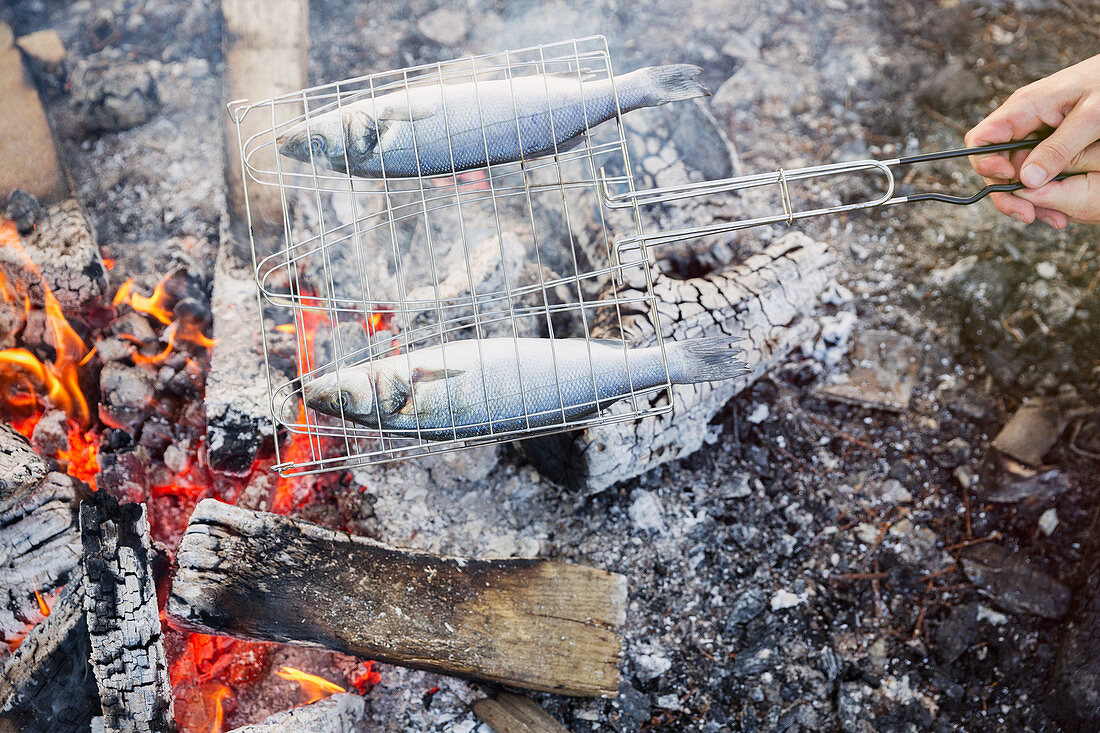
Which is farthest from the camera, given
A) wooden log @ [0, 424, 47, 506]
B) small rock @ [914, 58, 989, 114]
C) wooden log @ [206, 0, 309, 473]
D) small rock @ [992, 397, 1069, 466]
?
small rock @ [914, 58, 989, 114]

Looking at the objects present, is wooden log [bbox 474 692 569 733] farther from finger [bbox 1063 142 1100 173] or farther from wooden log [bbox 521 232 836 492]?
finger [bbox 1063 142 1100 173]

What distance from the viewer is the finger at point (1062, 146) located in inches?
90.0

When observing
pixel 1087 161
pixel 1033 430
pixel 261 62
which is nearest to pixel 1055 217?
pixel 1087 161

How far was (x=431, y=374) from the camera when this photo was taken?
242cm

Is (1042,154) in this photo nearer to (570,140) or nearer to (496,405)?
(570,140)

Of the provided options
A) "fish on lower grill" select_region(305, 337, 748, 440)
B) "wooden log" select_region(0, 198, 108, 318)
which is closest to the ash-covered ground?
"wooden log" select_region(0, 198, 108, 318)

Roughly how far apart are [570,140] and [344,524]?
6.94 feet

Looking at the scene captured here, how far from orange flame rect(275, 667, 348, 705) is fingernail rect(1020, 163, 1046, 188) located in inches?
137

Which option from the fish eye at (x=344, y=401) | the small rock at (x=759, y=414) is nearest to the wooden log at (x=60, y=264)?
the fish eye at (x=344, y=401)

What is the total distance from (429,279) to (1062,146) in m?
2.78

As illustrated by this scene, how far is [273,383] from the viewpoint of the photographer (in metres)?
3.16

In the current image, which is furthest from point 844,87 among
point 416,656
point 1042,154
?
point 416,656

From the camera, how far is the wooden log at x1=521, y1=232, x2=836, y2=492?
2.99m

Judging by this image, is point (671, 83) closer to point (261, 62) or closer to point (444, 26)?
point (261, 62)
